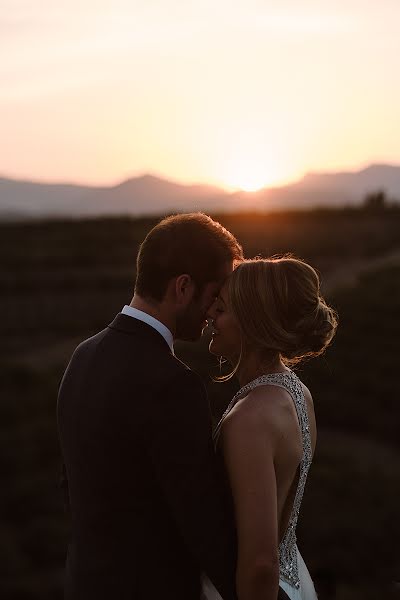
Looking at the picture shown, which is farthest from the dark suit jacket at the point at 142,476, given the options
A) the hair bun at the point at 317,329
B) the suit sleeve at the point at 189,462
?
the hair bun at the point at 317,329

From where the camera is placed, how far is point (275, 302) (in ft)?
10.7

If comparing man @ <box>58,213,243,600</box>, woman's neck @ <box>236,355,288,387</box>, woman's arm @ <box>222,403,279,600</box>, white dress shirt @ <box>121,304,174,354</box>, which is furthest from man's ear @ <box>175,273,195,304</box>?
woman's arm @ <box>222,403,279,600</box>

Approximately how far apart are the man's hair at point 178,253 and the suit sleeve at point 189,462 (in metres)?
0.41

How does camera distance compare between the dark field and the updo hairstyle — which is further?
the dark field

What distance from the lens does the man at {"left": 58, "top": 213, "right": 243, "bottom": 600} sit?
2992mm

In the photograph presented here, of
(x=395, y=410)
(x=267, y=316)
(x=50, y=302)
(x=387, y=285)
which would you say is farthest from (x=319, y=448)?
(x=50, y=302)

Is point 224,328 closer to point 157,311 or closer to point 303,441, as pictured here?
point 157,311

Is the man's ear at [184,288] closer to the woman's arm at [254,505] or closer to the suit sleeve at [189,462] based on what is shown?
the suit sleeve at [189,462]

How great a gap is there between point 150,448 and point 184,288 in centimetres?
60

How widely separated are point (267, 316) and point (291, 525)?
86 centimetres

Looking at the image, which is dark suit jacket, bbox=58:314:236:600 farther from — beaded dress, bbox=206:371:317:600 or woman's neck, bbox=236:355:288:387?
woman's neck, bbox=236:355:288:387

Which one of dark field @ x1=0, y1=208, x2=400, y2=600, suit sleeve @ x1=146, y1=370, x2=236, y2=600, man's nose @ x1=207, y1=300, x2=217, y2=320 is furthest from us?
dark field @ x1=0, y1=208, x2=400, y2=600

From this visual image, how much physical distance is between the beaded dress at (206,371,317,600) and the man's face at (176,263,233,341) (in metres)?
0.28

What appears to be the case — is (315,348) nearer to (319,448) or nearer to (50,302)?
(319,448)
